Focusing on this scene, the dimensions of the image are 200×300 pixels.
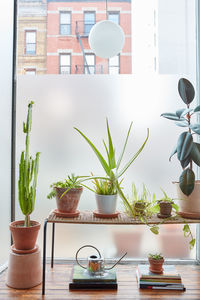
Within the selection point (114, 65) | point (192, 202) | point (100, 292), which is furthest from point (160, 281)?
point (114, 65)

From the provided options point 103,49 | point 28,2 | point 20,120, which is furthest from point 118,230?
point 28,2

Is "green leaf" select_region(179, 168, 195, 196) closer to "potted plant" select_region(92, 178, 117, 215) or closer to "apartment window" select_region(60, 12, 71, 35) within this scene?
"potted plant" select_region(92, 178, 117, 215)

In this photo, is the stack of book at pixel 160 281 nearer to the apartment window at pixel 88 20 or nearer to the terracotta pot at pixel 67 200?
the terracotta pot at pixel 67 200

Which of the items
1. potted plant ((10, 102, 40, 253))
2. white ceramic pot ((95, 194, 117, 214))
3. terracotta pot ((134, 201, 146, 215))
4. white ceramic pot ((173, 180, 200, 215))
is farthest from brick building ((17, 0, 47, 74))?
white ceramic pot ((173, 180, 200, 215))

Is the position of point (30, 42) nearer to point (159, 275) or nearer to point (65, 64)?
point (65, 64)

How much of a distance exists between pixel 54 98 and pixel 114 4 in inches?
32.6

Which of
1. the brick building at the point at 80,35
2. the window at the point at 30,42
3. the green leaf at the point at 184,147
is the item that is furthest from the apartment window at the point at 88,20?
the green leaf at the point at 184,147

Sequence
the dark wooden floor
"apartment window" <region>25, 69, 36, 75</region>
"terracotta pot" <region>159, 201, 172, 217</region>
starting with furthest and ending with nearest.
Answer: "apartment window" <region>25, 69, 36, 75</region> < "terracotta pot" <region>159, 201, 172, 217</region> < the dark wooden floor

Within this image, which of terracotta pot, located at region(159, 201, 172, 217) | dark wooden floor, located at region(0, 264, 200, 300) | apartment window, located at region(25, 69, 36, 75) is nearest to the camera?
dark wooden floor, located at region(0, 264, 200, 300)

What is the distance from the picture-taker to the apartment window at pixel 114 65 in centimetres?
192

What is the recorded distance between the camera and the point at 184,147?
1415 mm

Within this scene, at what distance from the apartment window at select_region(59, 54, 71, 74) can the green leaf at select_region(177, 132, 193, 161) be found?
0.97 meters

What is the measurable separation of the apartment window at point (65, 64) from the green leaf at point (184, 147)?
3.17ft

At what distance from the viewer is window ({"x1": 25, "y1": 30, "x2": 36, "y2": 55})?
1.94 metres
